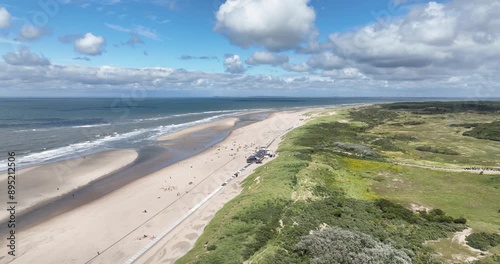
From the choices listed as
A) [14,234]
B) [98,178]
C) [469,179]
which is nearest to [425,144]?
[469,179]

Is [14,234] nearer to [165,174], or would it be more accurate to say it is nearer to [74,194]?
[74,194]

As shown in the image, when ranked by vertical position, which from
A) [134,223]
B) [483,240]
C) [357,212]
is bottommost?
[134,223]

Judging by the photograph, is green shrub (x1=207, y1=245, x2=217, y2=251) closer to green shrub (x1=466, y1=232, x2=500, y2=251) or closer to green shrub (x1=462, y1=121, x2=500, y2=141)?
green shrub (x1=466, y1=232, x2=500, y2=251)

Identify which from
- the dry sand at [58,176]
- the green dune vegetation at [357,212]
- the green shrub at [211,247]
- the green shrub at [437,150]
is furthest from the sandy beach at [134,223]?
the green shrub at [437,150]

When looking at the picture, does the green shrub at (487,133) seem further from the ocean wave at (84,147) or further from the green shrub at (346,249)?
the ocean wave at (84,147)

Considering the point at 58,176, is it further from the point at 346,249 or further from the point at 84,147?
the point at 346,249

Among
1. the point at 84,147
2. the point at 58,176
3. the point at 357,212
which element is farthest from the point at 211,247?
the point at 84,147
